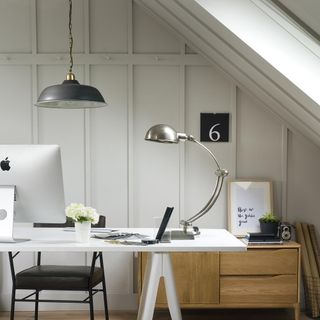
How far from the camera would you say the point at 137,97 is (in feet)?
14.8

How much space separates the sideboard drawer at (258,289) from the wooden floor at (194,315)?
337 millimetres

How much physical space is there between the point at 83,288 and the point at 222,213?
1.49 m

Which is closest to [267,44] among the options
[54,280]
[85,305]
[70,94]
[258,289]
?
[70,94]

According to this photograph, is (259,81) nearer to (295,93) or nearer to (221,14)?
(295,93)

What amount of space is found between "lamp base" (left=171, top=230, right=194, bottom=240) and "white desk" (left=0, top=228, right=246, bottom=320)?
0.15 ft

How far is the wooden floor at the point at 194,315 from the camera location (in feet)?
14.1

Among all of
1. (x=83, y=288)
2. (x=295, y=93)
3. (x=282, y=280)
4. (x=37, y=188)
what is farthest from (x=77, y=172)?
(x=295, y=93)

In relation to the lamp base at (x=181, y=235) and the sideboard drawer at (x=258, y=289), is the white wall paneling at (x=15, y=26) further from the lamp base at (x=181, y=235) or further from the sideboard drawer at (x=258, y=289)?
the sideboard drawer at (x=258, y=289)

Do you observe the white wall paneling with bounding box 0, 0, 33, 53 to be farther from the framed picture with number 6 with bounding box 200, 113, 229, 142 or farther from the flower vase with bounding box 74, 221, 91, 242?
the flower vase with bounding box 74, 221, 91, 242

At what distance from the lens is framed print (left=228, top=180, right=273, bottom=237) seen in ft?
14.4

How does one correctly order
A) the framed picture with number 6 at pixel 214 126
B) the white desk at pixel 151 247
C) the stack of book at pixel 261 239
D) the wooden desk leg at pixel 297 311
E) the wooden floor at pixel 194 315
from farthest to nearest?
the framed picture with number 6 at pixel 214 126 → the wooden floor at pixel 194 315 → the stack of book at pixel 261 239 → the wooden desk leg at pixel 297 311 → the white desk at pixel 151 247

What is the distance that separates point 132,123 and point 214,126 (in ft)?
2.27

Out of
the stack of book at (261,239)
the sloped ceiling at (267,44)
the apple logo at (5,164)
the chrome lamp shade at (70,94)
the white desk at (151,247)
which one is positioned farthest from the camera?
the stack of book at (261,239)

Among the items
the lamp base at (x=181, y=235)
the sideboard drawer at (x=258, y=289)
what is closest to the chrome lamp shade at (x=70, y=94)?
the lamp base at (x=181, y=235)
